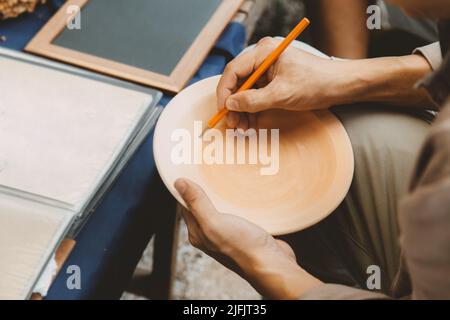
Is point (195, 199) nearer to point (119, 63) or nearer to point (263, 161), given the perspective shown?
point (263, 161)

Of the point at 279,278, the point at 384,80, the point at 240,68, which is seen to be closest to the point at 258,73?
the point at 240,68

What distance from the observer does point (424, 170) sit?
1.71 feet

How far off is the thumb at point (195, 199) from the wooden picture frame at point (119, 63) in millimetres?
276

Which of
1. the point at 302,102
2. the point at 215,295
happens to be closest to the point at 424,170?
the point at 302,102

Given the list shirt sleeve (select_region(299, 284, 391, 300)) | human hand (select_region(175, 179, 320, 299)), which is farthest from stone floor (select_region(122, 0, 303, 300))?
shirt sleeve (select_region(299, 284, 391, 300))

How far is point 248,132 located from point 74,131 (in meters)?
0.31

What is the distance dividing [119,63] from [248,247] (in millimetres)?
460

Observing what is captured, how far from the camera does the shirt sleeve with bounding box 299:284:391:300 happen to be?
0.67 m

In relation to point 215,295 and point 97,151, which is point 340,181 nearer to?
point 97,151

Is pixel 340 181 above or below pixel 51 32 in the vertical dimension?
below

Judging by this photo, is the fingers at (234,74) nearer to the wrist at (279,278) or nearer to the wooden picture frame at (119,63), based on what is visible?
the wooden picture frame at (119,63)

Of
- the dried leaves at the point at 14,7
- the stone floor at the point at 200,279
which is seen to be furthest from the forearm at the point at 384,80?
the stone floor at the point at 200,279

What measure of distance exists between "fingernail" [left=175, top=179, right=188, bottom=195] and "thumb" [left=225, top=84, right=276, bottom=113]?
0.61 feet

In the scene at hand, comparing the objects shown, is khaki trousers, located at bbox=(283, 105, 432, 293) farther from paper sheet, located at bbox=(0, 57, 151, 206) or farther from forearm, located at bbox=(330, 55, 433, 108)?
paper sheet, located at bbox=(0, 57, 151, 206)
